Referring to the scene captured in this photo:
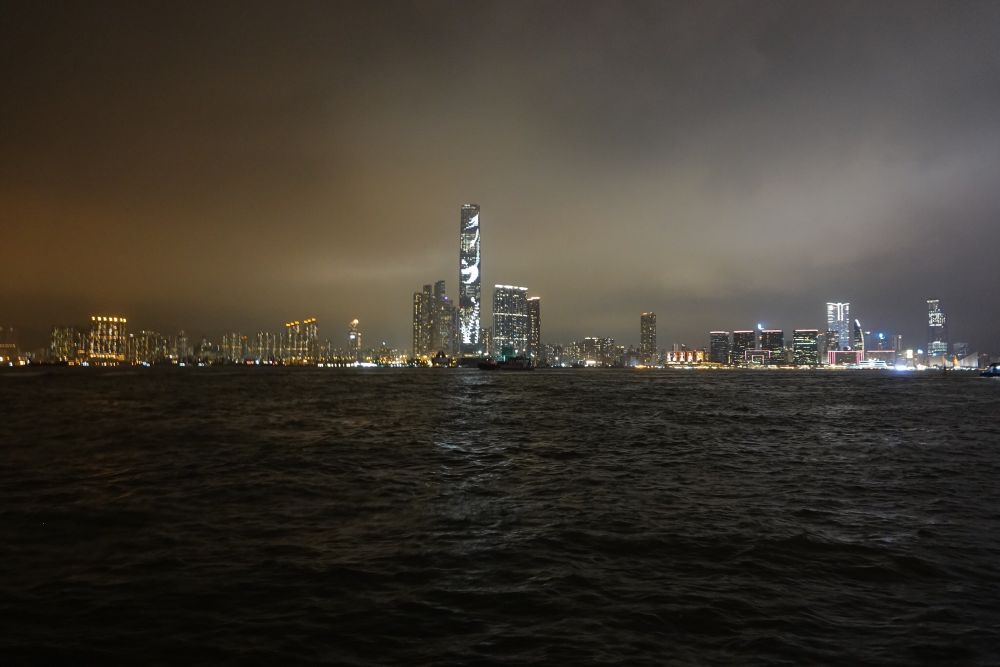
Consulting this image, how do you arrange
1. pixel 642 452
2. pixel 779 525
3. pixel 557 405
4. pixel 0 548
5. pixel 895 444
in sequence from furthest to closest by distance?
pixel 557 405 → pixel 895 444 → pixel 642 452 → pixel 779 525 → pixel 0 548

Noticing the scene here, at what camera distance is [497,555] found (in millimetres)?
11125

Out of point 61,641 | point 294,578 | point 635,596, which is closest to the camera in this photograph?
point 61,641

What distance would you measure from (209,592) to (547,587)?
4.96m

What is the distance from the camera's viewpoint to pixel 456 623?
317 inches

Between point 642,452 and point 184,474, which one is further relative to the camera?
point 642,452

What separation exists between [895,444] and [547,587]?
25.6 metres

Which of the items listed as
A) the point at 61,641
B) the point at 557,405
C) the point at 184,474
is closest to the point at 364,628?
the point at 61,641

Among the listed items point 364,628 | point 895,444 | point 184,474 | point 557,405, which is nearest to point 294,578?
point 364,628

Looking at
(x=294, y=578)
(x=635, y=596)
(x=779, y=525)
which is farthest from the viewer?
(x=779, y=525)

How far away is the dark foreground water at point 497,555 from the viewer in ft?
24.7

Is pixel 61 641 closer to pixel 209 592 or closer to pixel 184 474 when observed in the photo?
pixel 209 592

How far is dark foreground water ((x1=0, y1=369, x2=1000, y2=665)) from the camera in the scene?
7.52m

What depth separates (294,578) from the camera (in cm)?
972

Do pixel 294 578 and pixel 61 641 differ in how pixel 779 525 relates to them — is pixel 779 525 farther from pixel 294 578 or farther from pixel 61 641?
pixel 61 641
